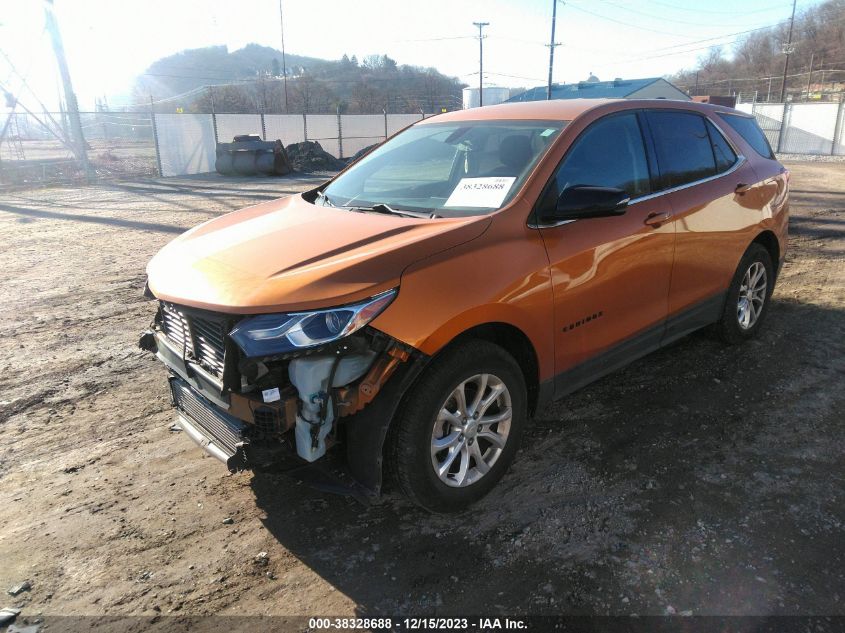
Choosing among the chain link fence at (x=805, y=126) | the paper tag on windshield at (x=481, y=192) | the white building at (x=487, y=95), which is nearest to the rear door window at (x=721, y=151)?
the paper tag on windshield at (x=481, y=192)

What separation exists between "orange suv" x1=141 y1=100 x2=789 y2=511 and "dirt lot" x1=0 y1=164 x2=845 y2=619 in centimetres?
39

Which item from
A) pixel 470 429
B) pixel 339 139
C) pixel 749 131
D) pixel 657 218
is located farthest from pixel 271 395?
pixel 339 139

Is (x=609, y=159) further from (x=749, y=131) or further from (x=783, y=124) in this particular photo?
(x=783, y=124)

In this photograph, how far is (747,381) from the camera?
4406 mm

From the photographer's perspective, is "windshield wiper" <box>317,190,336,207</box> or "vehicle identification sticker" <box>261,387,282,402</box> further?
"windshield wiper" <box>317,190,336,207</box>

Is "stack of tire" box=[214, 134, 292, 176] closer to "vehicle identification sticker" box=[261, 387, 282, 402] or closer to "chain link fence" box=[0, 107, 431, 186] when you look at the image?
"chain link fence" box=[0, 107, 431, 186]

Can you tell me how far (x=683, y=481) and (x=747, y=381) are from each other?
1565 millimetres

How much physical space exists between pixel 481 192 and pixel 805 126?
3909 cm

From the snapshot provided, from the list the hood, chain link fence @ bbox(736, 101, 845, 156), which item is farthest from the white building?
the hood

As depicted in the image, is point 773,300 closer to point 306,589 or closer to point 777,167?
point 777,167

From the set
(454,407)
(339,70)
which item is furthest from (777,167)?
(339,70)

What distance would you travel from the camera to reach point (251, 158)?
22.4 metres

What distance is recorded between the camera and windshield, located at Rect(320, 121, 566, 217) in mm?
3301

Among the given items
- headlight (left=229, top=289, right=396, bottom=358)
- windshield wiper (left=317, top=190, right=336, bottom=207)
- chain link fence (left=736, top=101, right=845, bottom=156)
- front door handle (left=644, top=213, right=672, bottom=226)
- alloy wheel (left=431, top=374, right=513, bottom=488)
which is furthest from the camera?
chain link fence (left=736, top=101, right=845, bottom=156)
